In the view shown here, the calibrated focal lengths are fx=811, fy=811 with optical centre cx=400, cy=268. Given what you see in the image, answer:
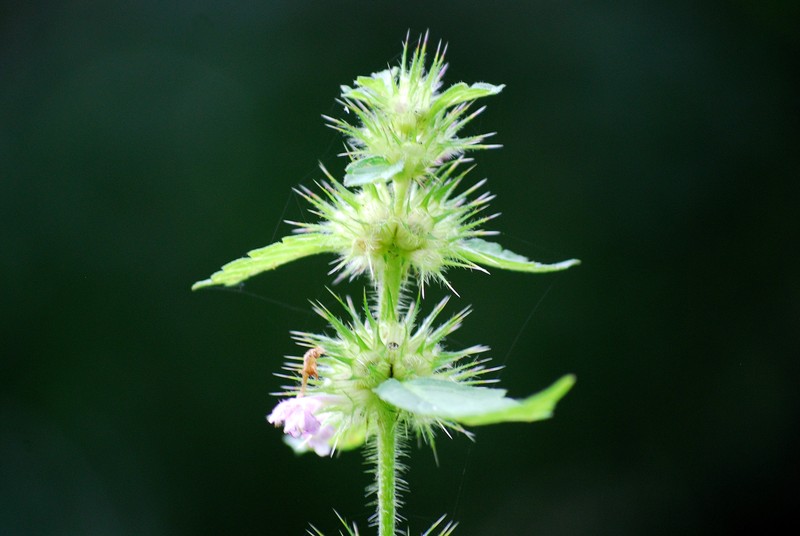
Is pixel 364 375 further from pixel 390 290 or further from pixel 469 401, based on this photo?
pixel 469 401

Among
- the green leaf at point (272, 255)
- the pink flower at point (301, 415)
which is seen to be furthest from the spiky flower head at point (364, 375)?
the green leaf at point (272, 255)

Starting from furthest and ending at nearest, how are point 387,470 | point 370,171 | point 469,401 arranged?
point 387,470, point 370,171, point 469,401

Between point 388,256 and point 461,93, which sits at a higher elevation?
point 461,93

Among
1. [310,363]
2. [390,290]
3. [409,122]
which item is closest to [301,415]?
[310,363]

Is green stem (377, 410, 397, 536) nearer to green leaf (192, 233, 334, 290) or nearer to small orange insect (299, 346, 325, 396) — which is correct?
small orange insect (299, 346, 325, 396)

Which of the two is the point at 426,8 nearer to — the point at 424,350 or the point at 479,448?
the point at 479,448

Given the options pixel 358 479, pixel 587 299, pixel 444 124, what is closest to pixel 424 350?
pixel 444 124

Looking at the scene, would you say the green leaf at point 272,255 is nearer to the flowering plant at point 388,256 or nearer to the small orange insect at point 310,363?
the flowering plant at point 388,256
